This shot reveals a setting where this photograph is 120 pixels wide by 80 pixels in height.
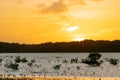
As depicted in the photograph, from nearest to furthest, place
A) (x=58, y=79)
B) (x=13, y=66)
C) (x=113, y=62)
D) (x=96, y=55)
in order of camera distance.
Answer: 1. (x=58, y=79)
2. (x=13, y=66)
3. (x=96, y=55)
4. (x=113, y=62)

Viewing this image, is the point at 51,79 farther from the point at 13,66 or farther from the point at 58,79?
the point at 13,66

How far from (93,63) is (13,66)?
36.7ft

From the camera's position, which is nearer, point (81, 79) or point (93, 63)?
point (81, 79)

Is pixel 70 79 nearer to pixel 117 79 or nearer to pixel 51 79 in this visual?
pixel 51 79

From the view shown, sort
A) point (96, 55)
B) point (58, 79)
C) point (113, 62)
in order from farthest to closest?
point (113, 62)
point (96, 55)
point (58, 79)

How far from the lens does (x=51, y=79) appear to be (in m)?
24.9

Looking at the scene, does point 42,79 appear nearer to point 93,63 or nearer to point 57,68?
point 57,68

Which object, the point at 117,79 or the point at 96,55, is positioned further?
the point at 96,55

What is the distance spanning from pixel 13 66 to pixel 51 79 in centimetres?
1212

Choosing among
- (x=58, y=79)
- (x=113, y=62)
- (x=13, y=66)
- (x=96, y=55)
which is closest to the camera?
(x=58, y=79)

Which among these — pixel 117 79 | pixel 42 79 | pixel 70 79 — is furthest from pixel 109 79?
pixel 42 79

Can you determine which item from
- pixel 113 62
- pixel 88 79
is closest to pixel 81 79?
pixel 88 79

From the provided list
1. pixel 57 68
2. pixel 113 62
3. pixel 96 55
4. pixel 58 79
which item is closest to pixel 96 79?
pixel 58 79

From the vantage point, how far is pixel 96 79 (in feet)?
82.8
